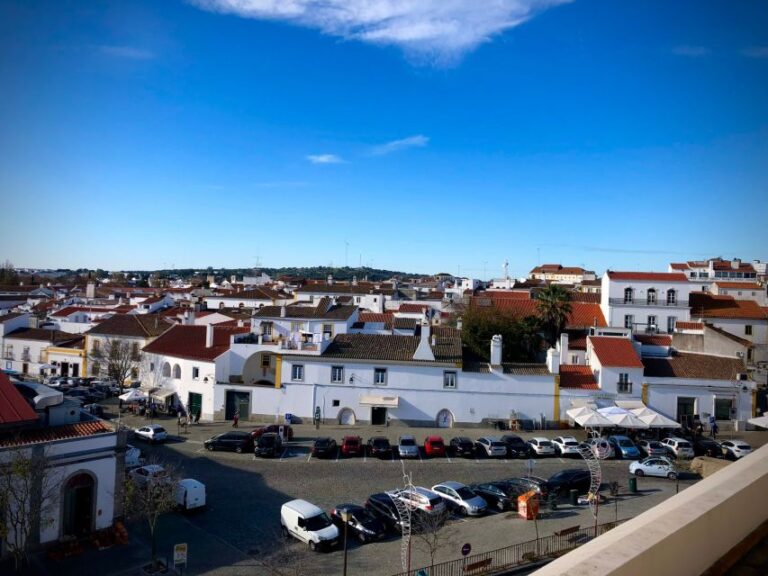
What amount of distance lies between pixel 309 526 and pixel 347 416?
1641 cm

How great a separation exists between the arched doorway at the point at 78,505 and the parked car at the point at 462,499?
11341 millimetres

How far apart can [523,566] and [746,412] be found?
23648 mm

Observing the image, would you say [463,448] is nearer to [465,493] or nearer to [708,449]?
[465,493]

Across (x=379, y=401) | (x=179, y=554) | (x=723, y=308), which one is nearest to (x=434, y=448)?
(x=379, y=401)

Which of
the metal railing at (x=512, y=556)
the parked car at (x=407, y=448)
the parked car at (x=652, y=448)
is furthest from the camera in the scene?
the parked car at (x=407, y=448)

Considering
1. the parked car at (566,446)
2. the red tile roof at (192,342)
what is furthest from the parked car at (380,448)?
the red tile roof at (192,342)

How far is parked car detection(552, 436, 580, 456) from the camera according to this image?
1109 inches

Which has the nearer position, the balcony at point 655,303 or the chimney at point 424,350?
the chimney at point 424,350

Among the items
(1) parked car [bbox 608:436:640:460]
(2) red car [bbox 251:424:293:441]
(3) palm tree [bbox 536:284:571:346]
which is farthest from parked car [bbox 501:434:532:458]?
(3) palm tree [bbox 536:284:571:346]

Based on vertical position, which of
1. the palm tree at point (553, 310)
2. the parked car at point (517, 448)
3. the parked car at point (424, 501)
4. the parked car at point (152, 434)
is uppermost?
the palm tree at point (553, 310)

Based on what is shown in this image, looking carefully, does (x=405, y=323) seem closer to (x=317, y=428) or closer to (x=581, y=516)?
(x=317, y=428)

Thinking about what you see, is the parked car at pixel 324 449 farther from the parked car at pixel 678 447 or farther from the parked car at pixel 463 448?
the parked car at pixel 678 447

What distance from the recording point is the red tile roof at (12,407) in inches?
693

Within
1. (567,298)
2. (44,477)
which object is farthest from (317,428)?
(567,298)
